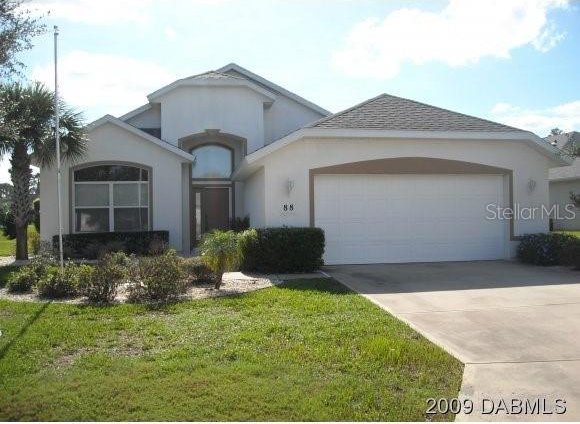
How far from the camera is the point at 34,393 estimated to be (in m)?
4.77

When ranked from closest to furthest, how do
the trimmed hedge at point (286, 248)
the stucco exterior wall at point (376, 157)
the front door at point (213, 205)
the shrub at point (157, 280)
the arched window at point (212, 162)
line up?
the shrub at point (157, 280)
the trimmed hedge at point (286, 248)
the stucco exterior wall at point (376, 157)
the front door at point (213, 205)
the arched window at point (212, 162)

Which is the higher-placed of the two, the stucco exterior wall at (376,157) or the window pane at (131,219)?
the stucco exterior wall at (376,157)

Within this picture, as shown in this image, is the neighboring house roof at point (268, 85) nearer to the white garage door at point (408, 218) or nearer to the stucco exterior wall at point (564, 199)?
the white garage door at point (408, 218)

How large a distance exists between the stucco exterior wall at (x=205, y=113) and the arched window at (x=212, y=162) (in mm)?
1128

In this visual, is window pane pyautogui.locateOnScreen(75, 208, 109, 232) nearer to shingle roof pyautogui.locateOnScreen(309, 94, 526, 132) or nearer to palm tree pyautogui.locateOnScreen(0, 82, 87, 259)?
palm tree pyautogui.locateOnScreen(0, 82, 87, 259)

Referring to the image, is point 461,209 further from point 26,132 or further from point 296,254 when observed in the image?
point 26,132

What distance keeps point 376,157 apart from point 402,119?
4.58 ft

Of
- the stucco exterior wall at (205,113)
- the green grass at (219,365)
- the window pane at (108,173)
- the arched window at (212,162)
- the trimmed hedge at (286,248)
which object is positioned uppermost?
the stucco exterior wall at (205,113)

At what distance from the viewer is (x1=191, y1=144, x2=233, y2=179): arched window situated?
2047 centimetres

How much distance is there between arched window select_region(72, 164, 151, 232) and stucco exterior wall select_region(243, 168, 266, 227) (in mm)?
3382

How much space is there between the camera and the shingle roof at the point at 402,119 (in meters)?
13.7

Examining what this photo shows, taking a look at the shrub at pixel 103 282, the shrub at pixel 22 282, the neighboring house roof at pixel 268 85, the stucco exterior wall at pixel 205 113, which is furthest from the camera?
the neighboring house roof at pixel 268 85

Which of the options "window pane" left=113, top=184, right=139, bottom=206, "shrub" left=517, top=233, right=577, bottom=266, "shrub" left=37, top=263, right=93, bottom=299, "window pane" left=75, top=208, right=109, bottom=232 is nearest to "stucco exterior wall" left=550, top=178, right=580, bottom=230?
"shrub" left=517, top=233, right=577, bottom=266

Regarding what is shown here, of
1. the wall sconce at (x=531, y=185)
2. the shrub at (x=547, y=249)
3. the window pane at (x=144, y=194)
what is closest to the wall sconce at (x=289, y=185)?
the window pane at (x=144, y=194)
